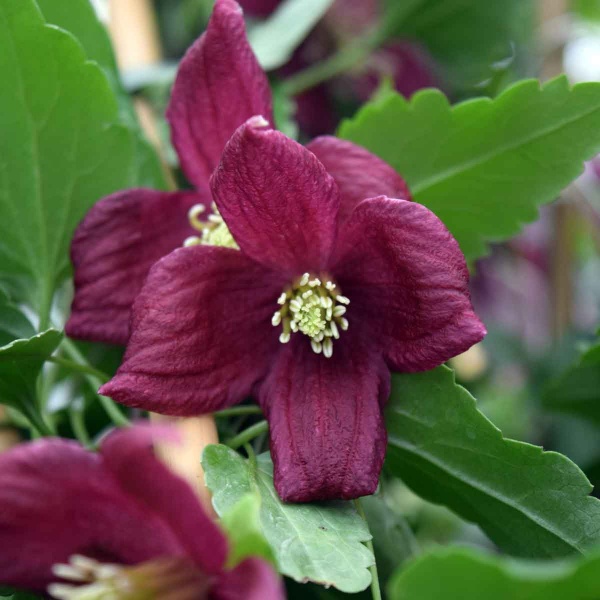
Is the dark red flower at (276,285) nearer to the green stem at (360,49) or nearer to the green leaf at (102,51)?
the green leaf at (102,51)

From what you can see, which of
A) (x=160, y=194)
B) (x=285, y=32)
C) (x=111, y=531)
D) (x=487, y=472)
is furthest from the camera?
(x=285, y=32)

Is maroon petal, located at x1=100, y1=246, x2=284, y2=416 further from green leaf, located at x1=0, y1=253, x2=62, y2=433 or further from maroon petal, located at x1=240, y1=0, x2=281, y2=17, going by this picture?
maroon petal, located at x1=240, y1=0, x2=281, y2=17

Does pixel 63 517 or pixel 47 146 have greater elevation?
pixel 47 146

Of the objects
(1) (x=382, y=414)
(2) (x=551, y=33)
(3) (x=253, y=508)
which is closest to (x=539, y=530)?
(1) (x=382, y=414)

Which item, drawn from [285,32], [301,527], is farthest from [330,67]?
[301,527]

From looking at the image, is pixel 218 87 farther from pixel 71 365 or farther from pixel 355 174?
pixel 71 365

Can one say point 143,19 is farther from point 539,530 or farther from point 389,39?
point 539,530
